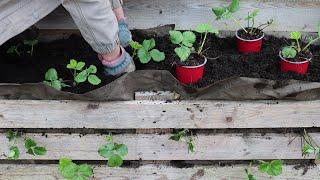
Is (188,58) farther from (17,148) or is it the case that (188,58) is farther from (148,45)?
(17,148)

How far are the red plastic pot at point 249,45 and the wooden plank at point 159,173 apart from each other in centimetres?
40

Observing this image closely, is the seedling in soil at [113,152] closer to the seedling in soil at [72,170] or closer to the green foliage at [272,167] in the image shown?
the seedling in soil at [72,170]

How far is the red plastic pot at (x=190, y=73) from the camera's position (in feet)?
4.64

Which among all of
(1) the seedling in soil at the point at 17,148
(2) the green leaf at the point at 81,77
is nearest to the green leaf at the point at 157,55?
(2) the green leaf at the point at 81,77

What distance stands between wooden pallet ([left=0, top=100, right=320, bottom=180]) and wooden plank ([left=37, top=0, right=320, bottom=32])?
1.49ft

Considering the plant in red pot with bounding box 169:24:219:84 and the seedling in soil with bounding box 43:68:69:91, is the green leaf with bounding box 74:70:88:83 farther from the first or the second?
the plant in red pot with bounding box 169:24:219:84

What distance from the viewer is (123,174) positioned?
155 centimetres

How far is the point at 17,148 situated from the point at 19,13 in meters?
0.43

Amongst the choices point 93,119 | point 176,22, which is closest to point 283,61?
point 176,22

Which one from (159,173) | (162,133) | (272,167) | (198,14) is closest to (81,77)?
(162,133)

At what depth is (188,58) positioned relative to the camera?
146 centimetres

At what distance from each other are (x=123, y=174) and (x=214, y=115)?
15.2 inches

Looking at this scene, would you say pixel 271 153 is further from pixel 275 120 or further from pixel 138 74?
pixel 138 74

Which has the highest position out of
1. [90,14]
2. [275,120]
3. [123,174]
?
[90,14]
